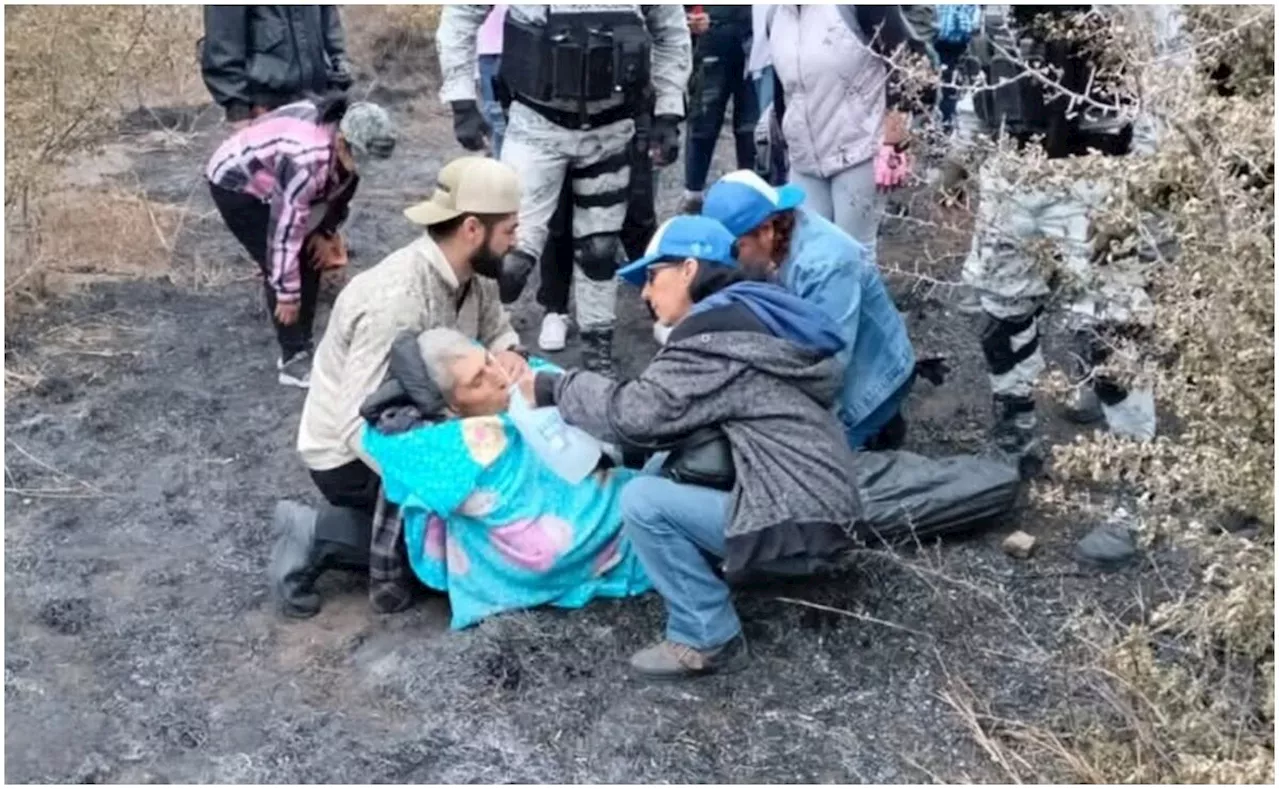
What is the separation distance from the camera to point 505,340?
4430mm

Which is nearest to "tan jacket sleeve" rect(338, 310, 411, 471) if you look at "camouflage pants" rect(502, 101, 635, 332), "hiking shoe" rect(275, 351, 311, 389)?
"camouflage pants" rect(502, 101, 635, 332)

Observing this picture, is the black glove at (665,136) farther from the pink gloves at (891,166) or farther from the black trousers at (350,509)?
the black trousers at (350,509)

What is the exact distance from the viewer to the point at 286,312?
5.45 m

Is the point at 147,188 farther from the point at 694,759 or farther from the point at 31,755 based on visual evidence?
the point at 694,759

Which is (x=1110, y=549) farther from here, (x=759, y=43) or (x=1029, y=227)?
(x=759, y=43)

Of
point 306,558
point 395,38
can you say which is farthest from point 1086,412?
point 395,38

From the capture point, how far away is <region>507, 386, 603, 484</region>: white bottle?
3.93 metres

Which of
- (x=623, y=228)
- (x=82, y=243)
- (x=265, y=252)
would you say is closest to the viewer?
(x=265, y=252)

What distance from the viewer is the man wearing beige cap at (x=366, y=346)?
4.01 metres

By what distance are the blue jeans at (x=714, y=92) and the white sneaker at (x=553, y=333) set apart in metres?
1.49

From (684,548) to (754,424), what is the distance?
13.1 inches

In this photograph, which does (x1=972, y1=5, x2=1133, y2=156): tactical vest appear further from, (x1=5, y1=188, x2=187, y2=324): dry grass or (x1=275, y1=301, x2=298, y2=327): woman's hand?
(x1=5, y1=188, x2=187, y2=324): dry grass

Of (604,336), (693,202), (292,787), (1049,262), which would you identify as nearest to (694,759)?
(292,787)

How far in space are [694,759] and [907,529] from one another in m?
1.04
